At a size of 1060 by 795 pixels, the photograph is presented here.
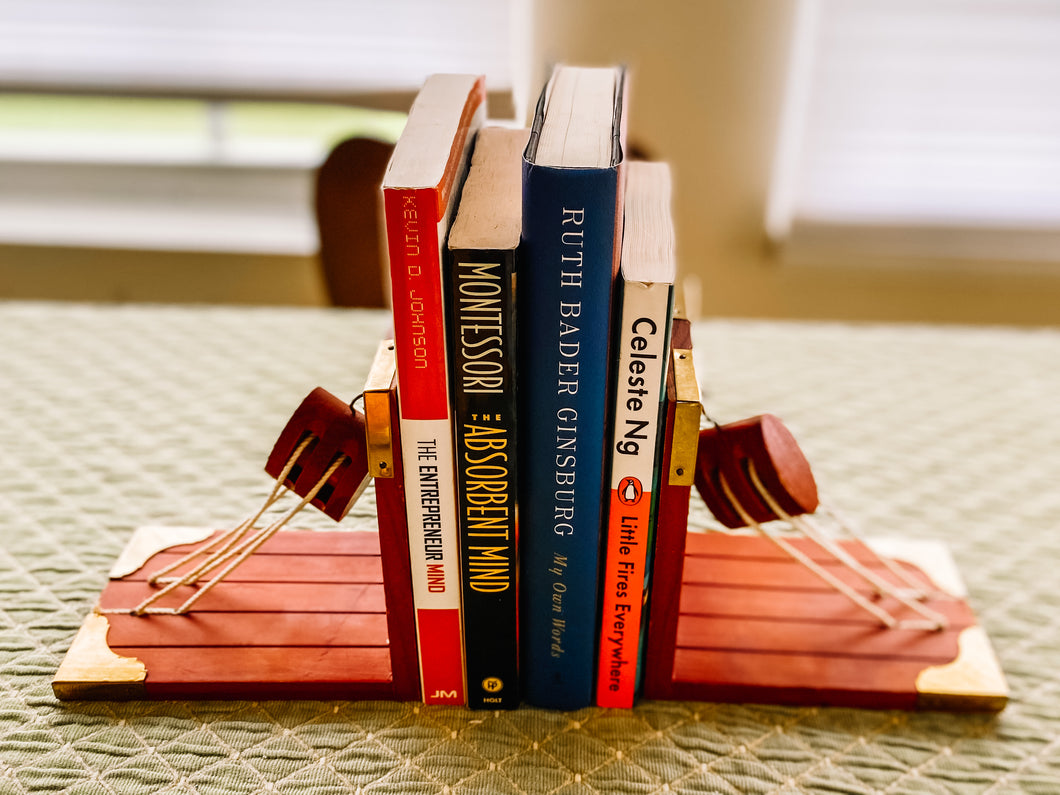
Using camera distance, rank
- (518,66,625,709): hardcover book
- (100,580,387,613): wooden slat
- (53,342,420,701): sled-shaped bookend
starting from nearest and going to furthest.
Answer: (518,66,625,709): hardcover book < (53,342,420,701): sled-shaped bookend < (100,580,387,613): wooden slat

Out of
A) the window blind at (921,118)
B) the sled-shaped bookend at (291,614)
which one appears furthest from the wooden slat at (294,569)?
the window blind at (921,118)

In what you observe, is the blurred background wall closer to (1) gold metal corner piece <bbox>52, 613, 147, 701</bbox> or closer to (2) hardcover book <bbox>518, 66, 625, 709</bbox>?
(2) hardcover book <bbox>518, 66, 625, 709</bbox>

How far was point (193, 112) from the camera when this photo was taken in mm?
2184

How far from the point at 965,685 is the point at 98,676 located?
0.63 metres

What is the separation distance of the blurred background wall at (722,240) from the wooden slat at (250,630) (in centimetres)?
117

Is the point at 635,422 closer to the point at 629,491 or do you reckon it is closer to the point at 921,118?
the point at 629,491

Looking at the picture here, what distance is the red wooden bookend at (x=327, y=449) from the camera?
0.64m

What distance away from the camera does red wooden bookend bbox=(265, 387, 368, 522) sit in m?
0.64

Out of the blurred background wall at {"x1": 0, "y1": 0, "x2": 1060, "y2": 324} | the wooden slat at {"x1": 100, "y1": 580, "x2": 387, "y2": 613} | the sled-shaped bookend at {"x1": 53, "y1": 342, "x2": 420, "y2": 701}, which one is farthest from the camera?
the blurred background wall at {"x1": 0, "y1": 0, "x2": 1060, "y2": 324}

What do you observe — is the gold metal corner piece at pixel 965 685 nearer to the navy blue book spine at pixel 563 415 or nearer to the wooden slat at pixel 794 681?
the wooden slat at pixel 794 681

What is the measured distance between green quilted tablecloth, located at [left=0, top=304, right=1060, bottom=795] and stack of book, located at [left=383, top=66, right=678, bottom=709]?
0.06 meters

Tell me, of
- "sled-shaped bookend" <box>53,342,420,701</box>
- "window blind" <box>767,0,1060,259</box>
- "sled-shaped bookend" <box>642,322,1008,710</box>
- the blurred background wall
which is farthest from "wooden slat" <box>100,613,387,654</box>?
"window blind" <box>767,0,1060,259</box>

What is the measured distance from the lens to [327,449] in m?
0.64

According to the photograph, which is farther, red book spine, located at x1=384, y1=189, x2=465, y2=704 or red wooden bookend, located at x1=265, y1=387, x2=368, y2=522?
red wooden bookend, located at x1=265, y1=387, x2=368, y2=522
